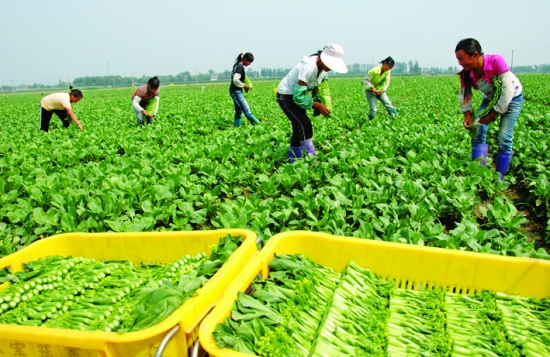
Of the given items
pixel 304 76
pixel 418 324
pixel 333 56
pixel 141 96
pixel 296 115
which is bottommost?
pixel 418 324

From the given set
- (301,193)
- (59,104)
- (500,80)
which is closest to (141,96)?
(59,104)

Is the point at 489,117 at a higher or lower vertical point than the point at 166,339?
higher

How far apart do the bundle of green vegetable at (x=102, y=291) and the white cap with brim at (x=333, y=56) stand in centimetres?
342

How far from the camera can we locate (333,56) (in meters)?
5.18

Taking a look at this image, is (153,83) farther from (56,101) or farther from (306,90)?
(306,90)

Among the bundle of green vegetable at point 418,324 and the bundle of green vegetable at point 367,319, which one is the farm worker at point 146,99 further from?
the bundle of green vegetable at point 418,324

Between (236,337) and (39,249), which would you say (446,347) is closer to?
(236,337)

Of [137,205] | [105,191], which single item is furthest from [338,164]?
[105,191]

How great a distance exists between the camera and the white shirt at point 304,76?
5418 millimetres

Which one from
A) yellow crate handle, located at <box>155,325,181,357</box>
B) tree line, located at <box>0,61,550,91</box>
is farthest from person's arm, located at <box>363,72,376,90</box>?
tree line, located at <box>0,61,550,91</box>

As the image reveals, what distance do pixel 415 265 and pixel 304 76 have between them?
145 inches

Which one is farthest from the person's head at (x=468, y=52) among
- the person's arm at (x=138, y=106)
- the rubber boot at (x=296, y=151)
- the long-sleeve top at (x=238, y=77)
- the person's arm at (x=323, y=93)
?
the person's arm at (x=138, y=106)

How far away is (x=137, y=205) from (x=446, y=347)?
12.4 ft

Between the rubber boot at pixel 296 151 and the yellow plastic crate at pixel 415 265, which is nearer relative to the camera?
the yellow plastic crate at pixel 415 265
